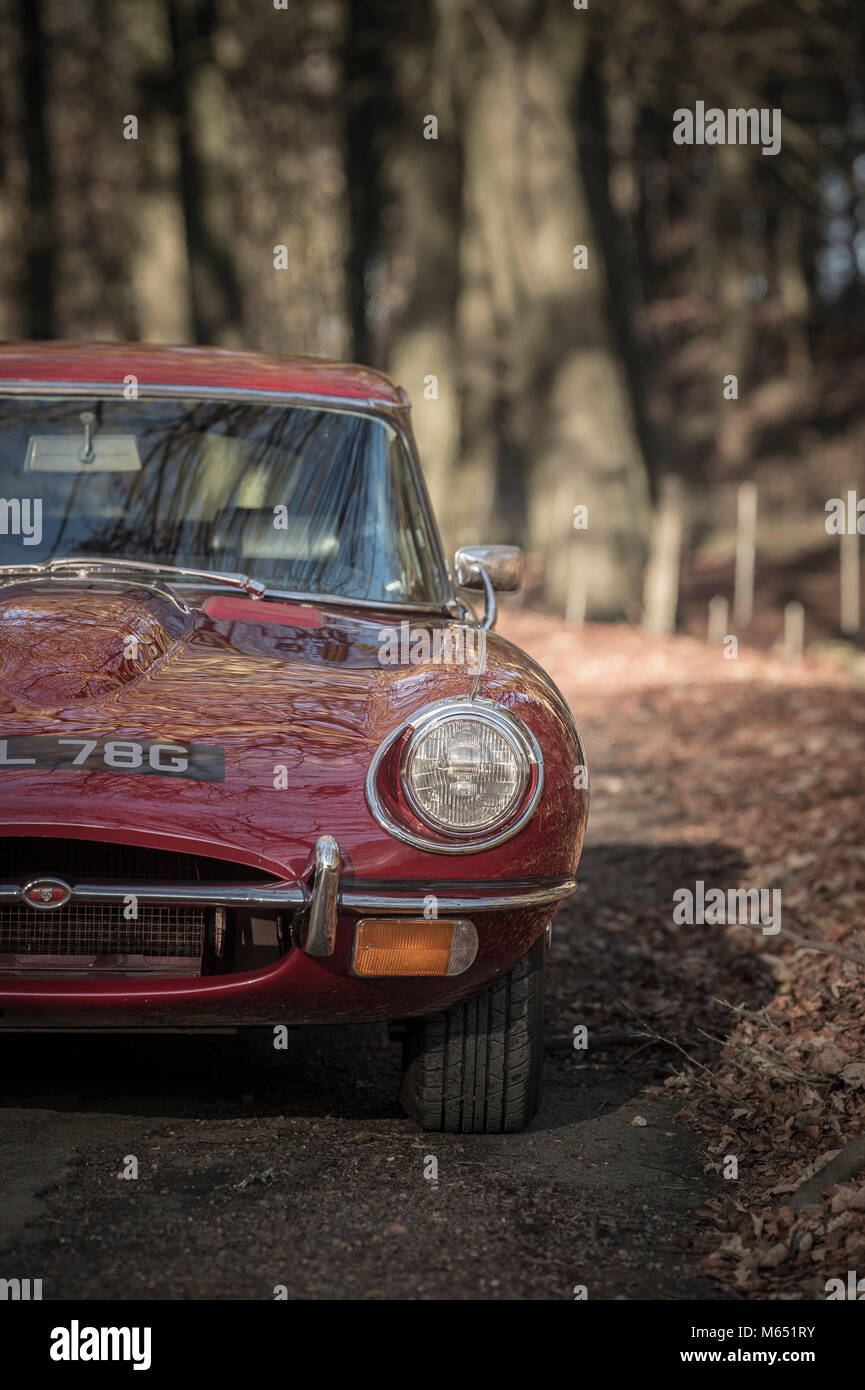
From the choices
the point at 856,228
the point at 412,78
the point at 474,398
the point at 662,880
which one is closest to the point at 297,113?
the point at 412,78

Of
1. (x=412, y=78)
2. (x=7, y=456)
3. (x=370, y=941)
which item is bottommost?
(x=370, y=941)

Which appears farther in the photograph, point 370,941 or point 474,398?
point 474,398

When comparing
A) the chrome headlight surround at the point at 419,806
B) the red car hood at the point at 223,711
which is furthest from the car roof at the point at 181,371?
the chrome headlight surround at the point at 419,806

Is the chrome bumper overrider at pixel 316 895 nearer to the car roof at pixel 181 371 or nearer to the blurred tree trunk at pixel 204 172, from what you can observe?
the car roof at pixel 181 371

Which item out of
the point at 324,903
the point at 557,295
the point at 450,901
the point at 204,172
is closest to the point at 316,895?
the point at 324,903

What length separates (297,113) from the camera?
23.8m

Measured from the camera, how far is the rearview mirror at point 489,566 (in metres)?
4.64

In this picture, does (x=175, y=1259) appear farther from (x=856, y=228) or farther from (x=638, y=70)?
(x=856, y=228)

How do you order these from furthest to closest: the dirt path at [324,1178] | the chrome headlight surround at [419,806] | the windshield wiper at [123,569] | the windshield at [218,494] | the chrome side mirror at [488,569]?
the chrome side mirror at [488,569] → the windshield at [218,494] → the windshield wiper at [123,569] → the chrome headlight surround at [419,806] → the dirt path at [324,1178]

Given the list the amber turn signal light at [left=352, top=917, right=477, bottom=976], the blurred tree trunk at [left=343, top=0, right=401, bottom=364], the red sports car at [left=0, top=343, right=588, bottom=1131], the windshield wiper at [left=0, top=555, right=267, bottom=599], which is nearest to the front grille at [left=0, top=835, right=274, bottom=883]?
the red sports car at [left=0, top=343, right=588, bottom=1131]

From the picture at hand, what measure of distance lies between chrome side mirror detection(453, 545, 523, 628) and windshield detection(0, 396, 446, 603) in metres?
0.09

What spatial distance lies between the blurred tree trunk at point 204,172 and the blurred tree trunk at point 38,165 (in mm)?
3615

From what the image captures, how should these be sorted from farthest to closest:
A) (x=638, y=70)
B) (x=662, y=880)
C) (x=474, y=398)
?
(x=474, y=398) → (x=638, y=70) → (x=662, y=880)

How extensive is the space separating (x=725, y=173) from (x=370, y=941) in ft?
79.6
